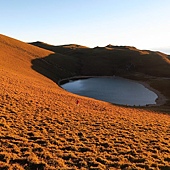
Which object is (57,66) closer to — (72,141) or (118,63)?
(118,63)

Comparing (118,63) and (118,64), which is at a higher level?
(118,63)

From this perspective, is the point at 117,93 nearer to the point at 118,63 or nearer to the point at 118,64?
the point at 118,64

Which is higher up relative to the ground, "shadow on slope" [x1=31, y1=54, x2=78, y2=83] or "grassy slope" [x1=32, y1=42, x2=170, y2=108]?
"grassy slope" [x1=32, y1=42, x2=170, y2=108]

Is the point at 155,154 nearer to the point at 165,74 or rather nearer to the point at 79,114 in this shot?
the point at 79,114

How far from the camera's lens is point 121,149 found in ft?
60.5

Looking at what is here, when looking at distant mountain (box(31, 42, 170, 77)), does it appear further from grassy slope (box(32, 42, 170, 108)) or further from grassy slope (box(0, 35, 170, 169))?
grassy slope (box(0, 35, 170, 169))

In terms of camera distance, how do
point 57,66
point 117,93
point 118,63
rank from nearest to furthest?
point 117,93 < point 57,66 < point 118,63

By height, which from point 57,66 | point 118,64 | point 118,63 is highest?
point 118,63

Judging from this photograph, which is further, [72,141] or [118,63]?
[118,63]

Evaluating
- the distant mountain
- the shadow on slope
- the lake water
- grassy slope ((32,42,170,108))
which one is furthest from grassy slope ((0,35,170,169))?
the distant mountain

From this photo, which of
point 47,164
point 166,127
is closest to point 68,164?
point 47,164

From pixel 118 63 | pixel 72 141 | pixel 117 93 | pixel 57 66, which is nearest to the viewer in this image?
pixel 72 141

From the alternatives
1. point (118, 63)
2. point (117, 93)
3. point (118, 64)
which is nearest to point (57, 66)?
point (117, 93)

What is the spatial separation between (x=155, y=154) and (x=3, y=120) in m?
14.7
